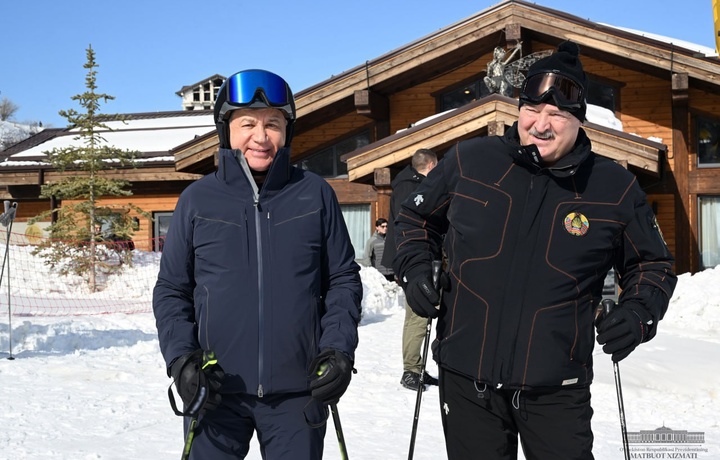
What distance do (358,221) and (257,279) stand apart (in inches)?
653

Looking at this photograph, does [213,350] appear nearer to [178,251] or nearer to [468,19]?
[178,251]

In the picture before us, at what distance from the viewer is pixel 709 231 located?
17531 mm

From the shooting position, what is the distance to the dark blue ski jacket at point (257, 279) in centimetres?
285

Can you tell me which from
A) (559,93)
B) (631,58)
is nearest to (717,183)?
(631,58)

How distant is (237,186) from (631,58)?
598 inches

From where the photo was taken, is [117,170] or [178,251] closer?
[178,251]

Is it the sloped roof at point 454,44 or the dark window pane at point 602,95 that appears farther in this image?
the dark window pane at point 602,95

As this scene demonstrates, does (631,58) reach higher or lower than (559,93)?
higher

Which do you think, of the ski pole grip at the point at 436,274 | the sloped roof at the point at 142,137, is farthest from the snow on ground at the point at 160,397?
the sloped roof at the point at 142,137

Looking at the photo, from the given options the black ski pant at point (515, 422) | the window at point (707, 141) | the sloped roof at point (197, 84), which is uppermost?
the sloped roof at point (197, 84)

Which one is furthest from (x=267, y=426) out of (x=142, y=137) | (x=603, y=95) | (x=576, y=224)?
(x=142, y=137)

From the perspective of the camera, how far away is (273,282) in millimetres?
2873

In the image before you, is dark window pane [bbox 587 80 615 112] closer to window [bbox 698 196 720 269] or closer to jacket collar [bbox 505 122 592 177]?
window [bbox 698 196 720 269]

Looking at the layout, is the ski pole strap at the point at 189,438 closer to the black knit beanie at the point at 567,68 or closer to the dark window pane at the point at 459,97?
the black knit beanie at the point at 567,68
